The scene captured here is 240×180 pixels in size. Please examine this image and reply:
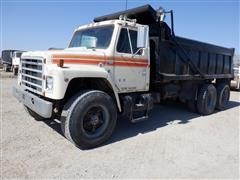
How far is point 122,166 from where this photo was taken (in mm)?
4340

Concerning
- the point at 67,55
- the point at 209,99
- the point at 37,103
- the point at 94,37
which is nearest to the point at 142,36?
the point at 94,37

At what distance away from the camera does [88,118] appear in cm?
524

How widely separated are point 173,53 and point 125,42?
1.97 metres

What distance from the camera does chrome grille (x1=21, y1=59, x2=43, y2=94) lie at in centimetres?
510

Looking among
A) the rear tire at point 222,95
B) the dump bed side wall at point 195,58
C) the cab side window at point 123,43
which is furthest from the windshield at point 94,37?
the rear tire at point 222,95

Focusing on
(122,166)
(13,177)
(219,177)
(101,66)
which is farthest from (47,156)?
(219,177)

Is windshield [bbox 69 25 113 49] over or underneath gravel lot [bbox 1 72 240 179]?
over

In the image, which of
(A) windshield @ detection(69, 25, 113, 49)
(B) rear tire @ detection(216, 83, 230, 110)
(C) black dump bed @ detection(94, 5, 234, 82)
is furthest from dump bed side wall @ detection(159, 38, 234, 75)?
(A) windshield @ detection(69, 25, 113, 49)

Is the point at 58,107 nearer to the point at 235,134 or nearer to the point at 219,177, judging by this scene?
the point at 219,177

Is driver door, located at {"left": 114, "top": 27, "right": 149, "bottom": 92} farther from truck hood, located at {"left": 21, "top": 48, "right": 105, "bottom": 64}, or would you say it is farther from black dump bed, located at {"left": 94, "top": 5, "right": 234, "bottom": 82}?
black dump bed, located at {"left": 94, "top": 5, "right": 234, "bottom": 82}

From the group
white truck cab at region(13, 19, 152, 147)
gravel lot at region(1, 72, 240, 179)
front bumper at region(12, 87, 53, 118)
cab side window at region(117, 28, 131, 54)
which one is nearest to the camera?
gravel lot at region(1, 72, 240, 179)

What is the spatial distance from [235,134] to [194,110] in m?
2.37

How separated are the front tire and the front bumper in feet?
1.11

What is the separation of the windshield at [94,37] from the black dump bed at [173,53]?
1.02 metres
